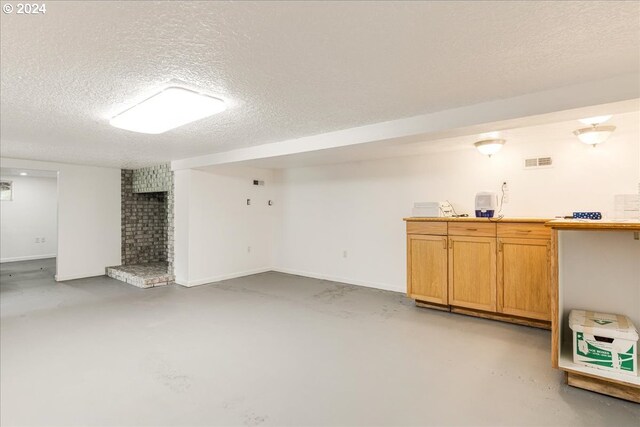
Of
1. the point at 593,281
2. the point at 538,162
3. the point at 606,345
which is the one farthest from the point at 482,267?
the point at 606,345

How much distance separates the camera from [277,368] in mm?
2559

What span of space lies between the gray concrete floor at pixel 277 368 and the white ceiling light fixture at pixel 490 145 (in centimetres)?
Answer: 201

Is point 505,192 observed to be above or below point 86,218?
above

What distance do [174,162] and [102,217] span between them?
2.17m

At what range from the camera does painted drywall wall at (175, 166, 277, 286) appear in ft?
17.6

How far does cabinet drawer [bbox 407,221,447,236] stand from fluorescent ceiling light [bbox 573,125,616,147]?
1.63m

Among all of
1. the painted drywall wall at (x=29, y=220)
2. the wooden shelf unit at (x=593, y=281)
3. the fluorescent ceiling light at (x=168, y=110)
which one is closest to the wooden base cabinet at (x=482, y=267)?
the wooden shelf unit at (x=593, y=281)

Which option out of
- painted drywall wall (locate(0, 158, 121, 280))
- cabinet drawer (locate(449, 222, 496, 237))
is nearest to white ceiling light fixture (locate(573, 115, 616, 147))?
cabinet drawer (locate(449, 222, 496, 237))

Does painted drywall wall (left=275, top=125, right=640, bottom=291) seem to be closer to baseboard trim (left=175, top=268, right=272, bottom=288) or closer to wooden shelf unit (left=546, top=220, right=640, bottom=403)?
baseboard trim (left=175, top=268, right=272, bottom=288)

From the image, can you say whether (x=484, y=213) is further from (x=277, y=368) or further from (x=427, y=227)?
(x=277, y=368)

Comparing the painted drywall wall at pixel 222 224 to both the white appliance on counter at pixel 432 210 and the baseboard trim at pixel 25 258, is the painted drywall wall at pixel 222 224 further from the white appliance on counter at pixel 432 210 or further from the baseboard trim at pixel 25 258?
A: the baseboard trim at pixel 25 258

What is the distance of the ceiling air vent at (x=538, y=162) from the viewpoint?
3.74 metres

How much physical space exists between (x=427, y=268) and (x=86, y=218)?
20.4 feet

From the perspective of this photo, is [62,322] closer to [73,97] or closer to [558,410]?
→ [73,97]
